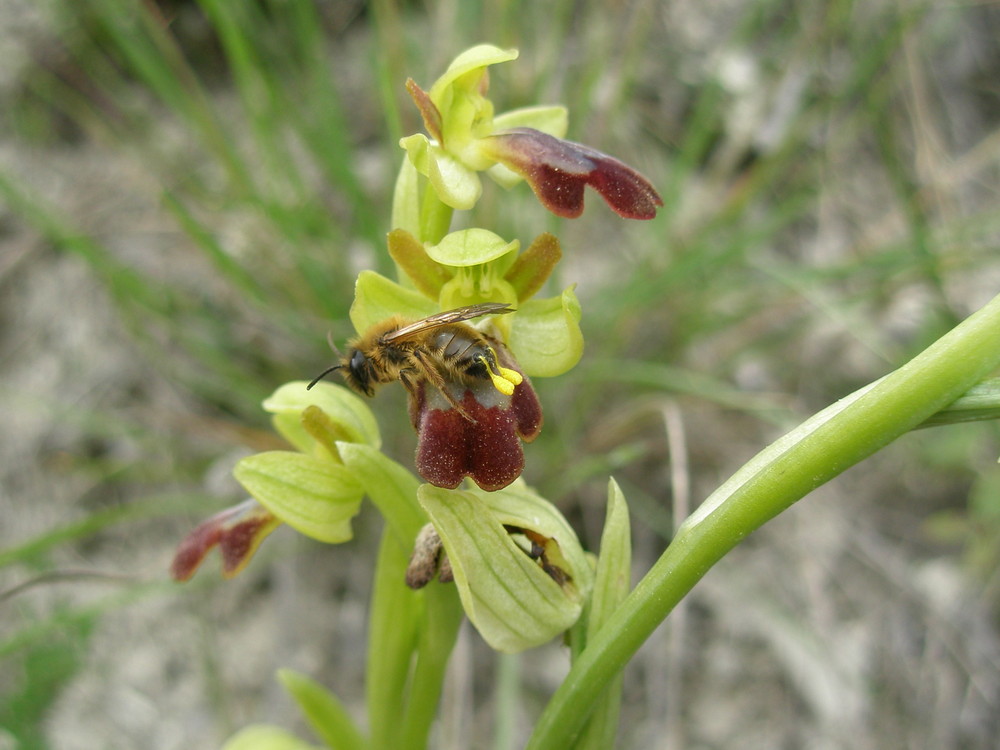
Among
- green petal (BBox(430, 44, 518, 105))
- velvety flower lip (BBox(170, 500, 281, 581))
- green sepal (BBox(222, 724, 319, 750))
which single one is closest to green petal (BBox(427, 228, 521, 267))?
green petal (BBox(430, 44, 518, 105))

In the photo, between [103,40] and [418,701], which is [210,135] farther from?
[418,701]

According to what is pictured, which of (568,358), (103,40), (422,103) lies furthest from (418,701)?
(103,40)

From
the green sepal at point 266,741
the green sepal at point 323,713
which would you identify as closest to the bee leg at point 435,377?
the green sepal at point 323,713

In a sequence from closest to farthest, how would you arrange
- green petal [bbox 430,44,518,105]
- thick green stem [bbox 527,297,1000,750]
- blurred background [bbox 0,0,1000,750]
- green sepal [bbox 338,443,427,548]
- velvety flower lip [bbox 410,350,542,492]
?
thick green stem [bbox 527,297,1000,750] < velvety flower lip [bbox 410,350,542,492] < green sepal [bbox 338,443,427,548] < green petal [bbox 430,44,518,105] < blurred background [bbox 0,0,1000,750]

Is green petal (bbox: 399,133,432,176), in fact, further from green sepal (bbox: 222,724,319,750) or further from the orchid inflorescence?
green sepal (bbox: 222,724,319,750)

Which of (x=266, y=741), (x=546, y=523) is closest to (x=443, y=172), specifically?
(x=546, y=523)

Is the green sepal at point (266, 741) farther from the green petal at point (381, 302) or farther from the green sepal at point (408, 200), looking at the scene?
the green sepal at point (408, 200)
